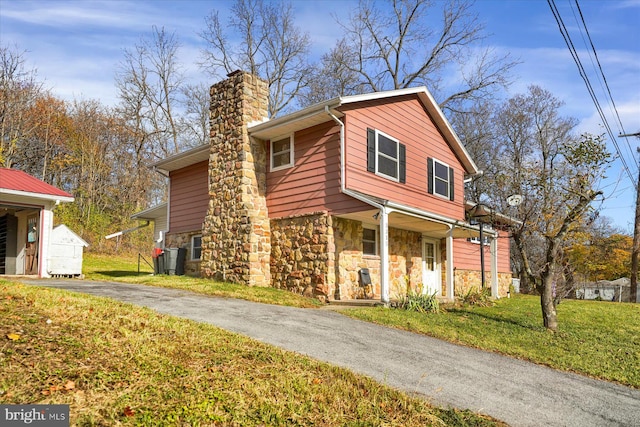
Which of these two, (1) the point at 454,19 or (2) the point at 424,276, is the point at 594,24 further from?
(1) the point at 454,19

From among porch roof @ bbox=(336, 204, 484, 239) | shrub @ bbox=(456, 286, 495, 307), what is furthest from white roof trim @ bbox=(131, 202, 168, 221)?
shrub @ bbox=(456, 286, 495, 307)

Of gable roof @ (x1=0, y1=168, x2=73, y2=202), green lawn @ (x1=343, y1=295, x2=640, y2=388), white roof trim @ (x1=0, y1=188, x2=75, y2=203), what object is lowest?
green lawn @ (x1=343, y1=295, x2=640, y2=388)

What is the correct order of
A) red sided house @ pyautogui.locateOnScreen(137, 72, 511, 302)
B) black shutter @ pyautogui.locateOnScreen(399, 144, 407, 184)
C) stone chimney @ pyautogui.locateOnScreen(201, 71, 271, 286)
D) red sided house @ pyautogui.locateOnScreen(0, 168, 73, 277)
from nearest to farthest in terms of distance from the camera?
1. red sided house @ pyautogui.locateOnScreen(137, 72, 511, 302)
2. stone chimney @ pyautogui.locateOnScreen(201, 71, 271, 286)
3. red sided house @ pyautogui.locateOnScreen(0, 168, 73, 277)
4. black shutter @ pyautogui.locateOnScreen(399, 144, 407, 184)

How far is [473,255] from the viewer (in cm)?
1906

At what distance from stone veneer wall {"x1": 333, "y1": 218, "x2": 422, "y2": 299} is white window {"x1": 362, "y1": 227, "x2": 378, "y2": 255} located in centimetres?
23

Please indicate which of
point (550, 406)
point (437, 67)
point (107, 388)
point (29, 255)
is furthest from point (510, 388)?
point (437, 67)

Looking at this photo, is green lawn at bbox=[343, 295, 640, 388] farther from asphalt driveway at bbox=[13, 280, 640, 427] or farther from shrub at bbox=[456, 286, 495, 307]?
shrub at bbox=[456, 286, 495, 307]

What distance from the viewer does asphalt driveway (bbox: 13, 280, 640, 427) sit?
500cm

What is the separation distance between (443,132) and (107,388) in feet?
47.6

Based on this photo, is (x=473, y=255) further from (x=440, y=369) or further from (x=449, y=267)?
(x=440, y=369)

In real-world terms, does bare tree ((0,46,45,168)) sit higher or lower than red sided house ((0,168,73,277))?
higher

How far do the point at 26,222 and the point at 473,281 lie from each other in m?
16.0

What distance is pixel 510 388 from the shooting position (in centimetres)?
566

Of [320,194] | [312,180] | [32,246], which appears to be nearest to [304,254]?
[320,194]
